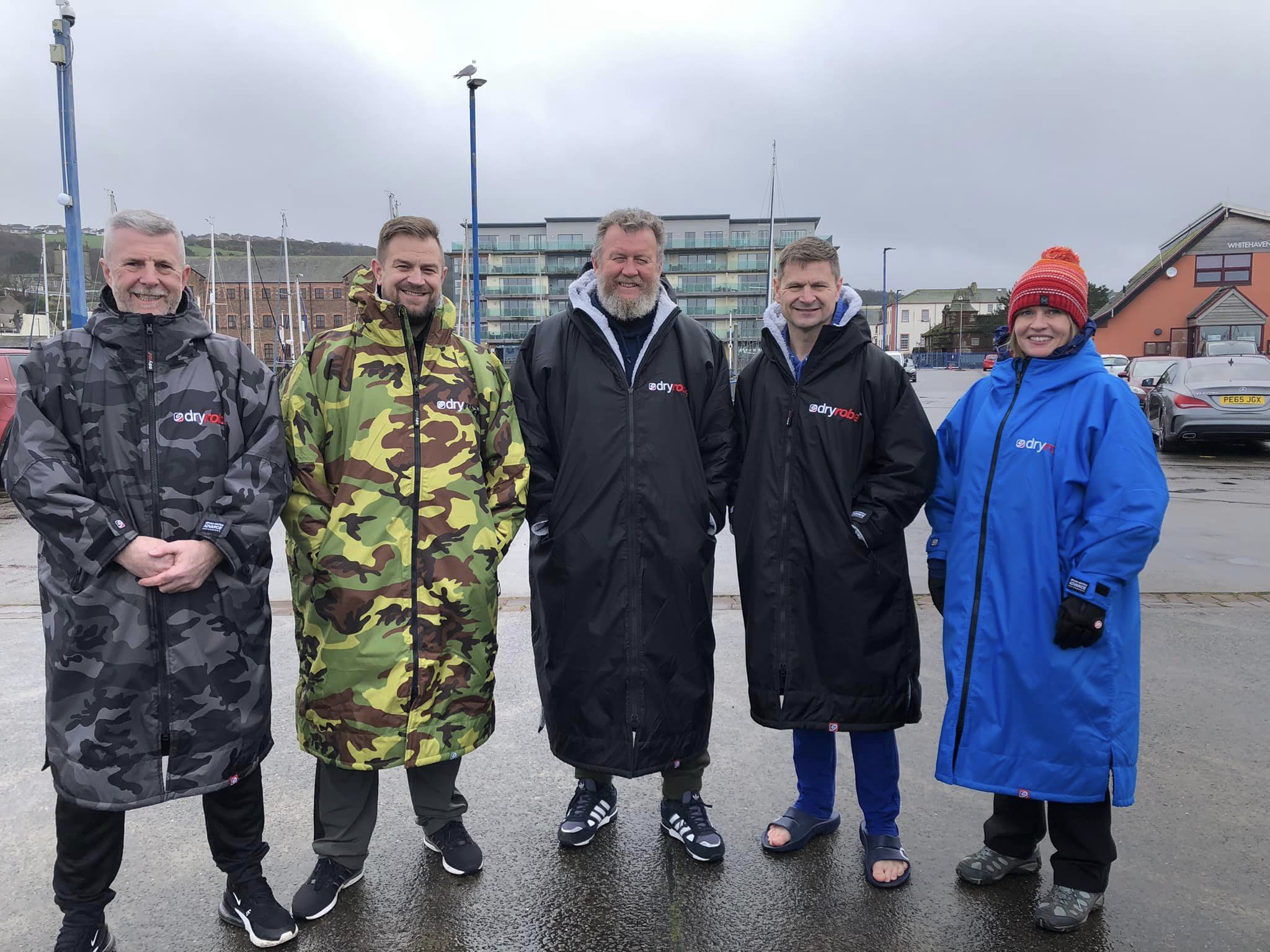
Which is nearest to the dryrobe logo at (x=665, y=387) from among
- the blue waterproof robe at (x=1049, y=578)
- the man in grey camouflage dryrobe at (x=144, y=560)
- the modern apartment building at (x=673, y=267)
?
the blue waterproof robe at (x=1049, y=578)

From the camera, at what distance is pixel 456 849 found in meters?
3.18

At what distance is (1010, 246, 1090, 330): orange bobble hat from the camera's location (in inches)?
119

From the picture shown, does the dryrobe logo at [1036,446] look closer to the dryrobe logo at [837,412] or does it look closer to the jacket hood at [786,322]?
the dryrobe logo at [837,412]

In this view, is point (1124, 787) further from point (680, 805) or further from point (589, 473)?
point (589, 473)

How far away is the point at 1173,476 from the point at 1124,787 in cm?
1182

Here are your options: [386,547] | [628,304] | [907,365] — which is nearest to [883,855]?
[386,547]

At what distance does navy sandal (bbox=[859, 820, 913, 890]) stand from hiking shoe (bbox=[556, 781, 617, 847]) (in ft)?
3.32

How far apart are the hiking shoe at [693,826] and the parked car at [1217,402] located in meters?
14.0

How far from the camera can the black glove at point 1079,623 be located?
2770mm

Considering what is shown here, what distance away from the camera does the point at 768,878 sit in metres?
3.13

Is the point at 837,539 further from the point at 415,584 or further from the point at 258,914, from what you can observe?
the point at 258,914

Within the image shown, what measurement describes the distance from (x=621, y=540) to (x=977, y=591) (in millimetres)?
1284

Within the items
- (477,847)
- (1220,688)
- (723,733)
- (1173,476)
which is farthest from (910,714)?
(1173,476)

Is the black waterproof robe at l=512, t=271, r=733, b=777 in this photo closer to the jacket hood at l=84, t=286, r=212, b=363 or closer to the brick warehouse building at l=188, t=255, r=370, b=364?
the jacket hood at l=84, t=286, r=212, b=363
